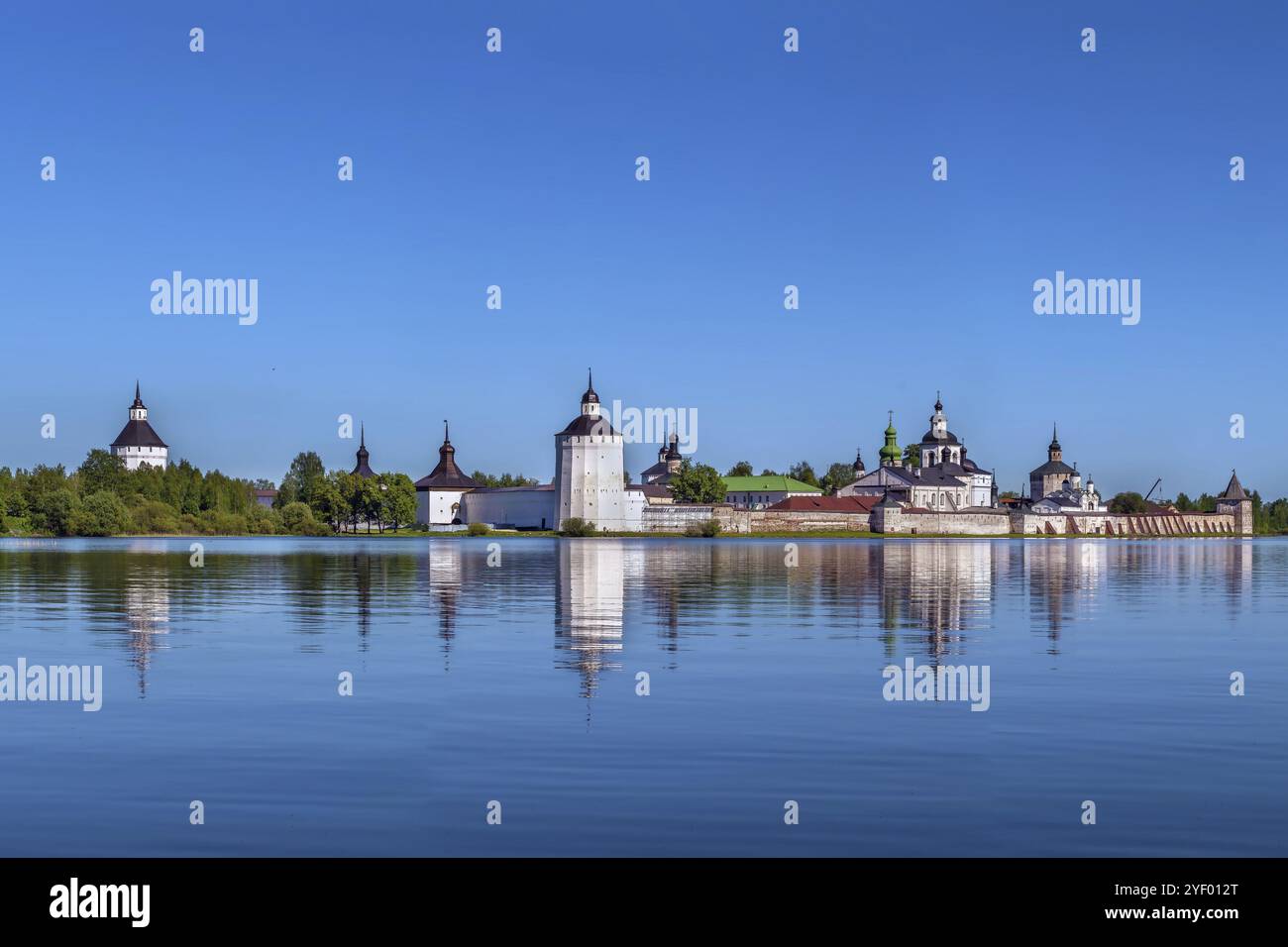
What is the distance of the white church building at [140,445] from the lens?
Answer: 15075cm

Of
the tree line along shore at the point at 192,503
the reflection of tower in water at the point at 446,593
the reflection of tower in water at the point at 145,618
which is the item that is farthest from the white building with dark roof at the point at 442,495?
the reflection of tower in water at the point at 145,618

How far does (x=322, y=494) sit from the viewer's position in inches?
4382

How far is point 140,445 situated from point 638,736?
15117cm

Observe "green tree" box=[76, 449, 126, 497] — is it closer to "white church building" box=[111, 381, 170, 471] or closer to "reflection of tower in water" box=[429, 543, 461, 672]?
"white church building" box=[111, 381, 170, 471]

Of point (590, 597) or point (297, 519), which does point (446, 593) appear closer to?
point (590, 597)

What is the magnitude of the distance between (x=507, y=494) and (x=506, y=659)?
10626cm

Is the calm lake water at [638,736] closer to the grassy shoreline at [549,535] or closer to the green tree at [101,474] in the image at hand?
the grassy shoreline at [549,535]

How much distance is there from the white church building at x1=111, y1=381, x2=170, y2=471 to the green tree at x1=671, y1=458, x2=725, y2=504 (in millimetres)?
60069

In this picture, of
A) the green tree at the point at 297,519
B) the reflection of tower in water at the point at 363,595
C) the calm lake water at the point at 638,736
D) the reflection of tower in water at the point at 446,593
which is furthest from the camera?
the green tree at the point at 297,519

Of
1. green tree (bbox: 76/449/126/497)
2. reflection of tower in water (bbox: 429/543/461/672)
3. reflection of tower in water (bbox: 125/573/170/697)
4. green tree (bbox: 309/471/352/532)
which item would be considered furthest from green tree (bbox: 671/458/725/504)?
reflection of tower in water (bbox: 125/573/170/697)

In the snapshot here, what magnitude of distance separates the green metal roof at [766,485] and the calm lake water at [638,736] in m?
128

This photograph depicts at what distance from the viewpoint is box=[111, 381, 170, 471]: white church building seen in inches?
5935

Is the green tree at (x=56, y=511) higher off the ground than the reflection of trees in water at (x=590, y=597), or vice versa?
the green tree at (x=56, y=511)

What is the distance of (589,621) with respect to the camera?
21.6 metres
